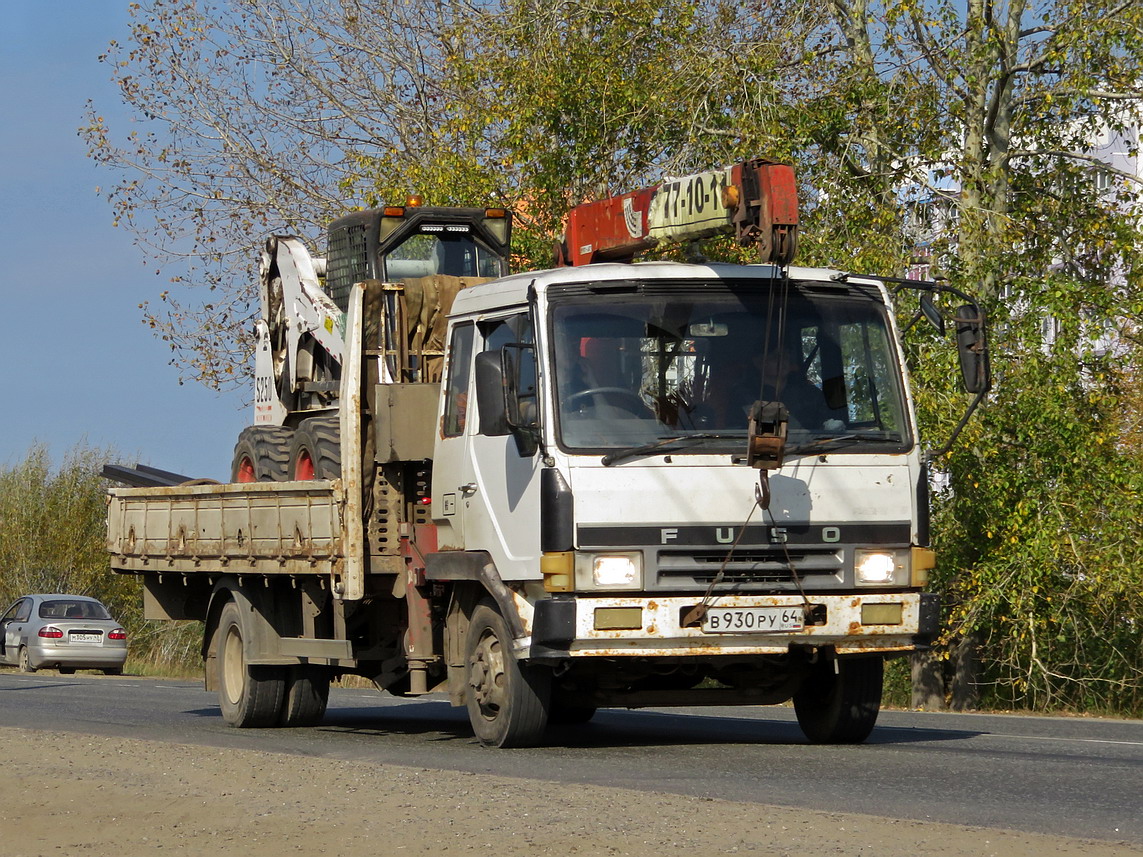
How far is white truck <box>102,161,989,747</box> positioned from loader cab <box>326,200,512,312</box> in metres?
3.69

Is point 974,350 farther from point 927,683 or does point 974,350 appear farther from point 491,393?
point 927,683

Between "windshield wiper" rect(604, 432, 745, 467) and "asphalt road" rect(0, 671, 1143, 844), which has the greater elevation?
"windshield wiper" rect(604, 432, 745, 467)

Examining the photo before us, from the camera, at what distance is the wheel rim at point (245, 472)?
50.6ft

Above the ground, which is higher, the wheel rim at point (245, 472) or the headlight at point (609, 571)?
the wheel rim at point (245, 472)

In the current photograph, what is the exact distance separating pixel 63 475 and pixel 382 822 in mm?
51918

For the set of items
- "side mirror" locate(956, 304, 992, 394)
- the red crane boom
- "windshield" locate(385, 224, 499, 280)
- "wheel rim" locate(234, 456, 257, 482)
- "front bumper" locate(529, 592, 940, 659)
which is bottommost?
"front bumper" locate(529, 592, 940, 659)

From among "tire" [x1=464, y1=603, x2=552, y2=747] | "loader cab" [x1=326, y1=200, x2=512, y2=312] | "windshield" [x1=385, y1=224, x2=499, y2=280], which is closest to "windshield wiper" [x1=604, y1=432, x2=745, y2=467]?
"tire" [x1=464, y1=603, x2=552, y2=747]

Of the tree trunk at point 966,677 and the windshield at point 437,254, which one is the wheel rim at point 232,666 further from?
the tree trunk at point 966,677

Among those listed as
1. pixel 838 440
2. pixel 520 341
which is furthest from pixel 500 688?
pixel 838 440

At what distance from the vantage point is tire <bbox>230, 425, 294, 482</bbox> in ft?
48.5

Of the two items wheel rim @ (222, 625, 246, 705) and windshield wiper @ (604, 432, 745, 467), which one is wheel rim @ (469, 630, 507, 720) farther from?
wheel rim @ (222, 625, 246, 705)

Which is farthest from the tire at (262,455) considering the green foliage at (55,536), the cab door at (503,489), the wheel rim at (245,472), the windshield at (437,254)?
the green foliage at (55,536)

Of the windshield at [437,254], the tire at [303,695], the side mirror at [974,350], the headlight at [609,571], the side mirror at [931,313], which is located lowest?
the tire at [303,695]

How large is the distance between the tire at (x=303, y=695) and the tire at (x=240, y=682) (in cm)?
6
